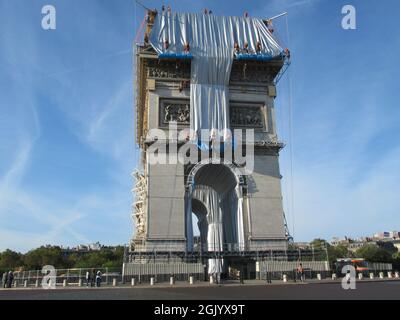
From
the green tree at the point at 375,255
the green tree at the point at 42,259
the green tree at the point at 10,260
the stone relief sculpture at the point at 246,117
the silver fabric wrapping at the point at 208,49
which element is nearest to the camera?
the silver fabric wrapping at the point at 208,49

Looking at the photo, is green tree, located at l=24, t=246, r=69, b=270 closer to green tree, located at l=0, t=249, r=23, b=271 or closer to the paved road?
green tree, located at l=0, t=249, r=23, b=271

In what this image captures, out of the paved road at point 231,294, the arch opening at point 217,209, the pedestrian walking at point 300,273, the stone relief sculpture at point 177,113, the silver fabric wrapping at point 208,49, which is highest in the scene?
the silver fabric wrapping at point 208,49

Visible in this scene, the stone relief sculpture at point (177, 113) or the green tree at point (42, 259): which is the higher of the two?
the stone relief sculpture at point (177, 113)

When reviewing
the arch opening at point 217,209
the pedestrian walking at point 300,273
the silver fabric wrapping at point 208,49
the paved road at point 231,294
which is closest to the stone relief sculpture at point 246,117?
the silver fabric wrapping at point 208,49

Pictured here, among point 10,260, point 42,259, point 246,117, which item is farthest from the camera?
point 10,260

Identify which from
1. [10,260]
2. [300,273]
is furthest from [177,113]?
[10,260]

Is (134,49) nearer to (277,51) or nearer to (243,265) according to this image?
(277,51)

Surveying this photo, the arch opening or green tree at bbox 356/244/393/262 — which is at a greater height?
green tree at bbox 356/244/393/262

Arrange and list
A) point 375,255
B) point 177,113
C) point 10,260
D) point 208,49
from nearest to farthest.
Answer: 1. point 177,113
2. point 208,49
3. point 375,255
4. point 10,260

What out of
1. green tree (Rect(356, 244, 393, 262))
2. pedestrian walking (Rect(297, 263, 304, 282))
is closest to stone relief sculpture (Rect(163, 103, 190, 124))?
pedestrian walking (Rect(297, 263, 304, 282))

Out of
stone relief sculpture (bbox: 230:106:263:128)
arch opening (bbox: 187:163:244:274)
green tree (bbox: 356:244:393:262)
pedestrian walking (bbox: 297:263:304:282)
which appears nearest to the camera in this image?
pedestrian walking (bbox: 297:263:304:282)

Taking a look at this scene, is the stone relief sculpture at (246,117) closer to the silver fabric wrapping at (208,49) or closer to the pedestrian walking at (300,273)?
the silver fabric wrapping at (208,49)

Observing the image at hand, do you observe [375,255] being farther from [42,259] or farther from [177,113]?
[177,113]
